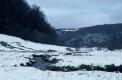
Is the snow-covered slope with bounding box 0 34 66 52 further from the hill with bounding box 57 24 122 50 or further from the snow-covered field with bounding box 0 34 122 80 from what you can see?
the hill with bounding box 57 24 122 50

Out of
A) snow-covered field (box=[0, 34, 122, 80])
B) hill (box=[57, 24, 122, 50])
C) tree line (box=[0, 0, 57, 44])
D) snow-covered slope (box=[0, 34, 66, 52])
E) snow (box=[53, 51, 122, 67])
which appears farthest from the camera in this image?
hill (box=[57, 24, 122, 50])

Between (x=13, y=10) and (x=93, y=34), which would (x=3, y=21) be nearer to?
(x=13, y=10)

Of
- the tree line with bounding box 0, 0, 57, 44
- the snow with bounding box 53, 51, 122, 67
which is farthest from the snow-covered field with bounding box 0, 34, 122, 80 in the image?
the tree line with bounding box 0, 0, 57, 44

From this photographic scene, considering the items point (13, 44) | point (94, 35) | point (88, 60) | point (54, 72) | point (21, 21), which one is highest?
point (94, 35)

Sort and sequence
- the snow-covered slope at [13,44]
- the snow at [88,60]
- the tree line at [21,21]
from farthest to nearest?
the tree line at [21,21], the snow-covered slope at [13,44], the snow at [88,60]

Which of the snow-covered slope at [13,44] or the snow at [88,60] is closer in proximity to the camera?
the snow at [88,60]

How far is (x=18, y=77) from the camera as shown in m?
17.1

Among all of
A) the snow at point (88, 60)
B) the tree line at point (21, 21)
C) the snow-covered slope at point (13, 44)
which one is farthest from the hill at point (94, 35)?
the snow at point (88, 60)

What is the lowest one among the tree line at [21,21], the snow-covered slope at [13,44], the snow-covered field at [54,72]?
the snow-covered field at [54,72]

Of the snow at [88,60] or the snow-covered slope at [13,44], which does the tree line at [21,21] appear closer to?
the snow-covered slope at [13,44]

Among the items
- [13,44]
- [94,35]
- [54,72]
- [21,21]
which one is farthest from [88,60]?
[94,35]

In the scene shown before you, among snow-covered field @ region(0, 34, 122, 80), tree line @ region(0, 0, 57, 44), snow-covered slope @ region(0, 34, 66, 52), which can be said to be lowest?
snow-covered field @ region(0, 34, 122, 80)

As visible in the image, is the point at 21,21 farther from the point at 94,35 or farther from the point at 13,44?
the point at 94,35

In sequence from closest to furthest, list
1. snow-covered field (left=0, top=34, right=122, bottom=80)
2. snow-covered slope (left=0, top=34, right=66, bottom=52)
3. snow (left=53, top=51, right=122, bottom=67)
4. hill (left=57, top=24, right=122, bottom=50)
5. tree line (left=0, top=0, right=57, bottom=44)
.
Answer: snow-covered field (left=0, top=34, right=122, bottom=80), snow (left=53, top=51, right=122, bottom=67), snow-covered slope (left=0, top=34, right=66, bottom=52), tree line (left=0, top=0, right=57, bottom=44), hill (left=57, top=24, right=122, bottom=50)
